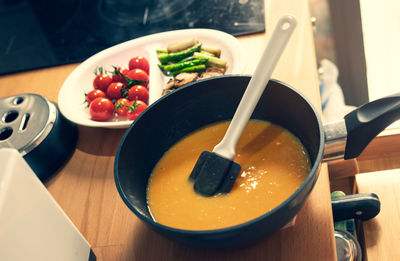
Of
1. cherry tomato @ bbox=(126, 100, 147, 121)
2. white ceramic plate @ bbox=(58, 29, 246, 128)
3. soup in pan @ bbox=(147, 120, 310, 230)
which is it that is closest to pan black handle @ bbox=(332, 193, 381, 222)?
soup in pan @ bbox=(147, 120, 310, 230)

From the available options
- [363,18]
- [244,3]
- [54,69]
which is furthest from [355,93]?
[54,69]

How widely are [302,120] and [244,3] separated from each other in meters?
0.65

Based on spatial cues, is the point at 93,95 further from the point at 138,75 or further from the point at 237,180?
the point at 237,180

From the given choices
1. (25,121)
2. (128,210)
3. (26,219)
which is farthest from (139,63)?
(26,219)

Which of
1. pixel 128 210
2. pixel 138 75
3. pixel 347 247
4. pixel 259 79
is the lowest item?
pixel 347 247

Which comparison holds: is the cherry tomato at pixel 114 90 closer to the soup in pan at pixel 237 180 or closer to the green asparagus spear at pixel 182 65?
the green asparagus spear at pixel 182 65

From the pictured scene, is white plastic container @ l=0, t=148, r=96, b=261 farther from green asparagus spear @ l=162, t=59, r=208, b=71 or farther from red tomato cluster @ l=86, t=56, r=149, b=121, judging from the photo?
green asparagus spear @ l=162, t=59, r=208, b=71

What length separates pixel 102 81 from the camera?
3.66ft

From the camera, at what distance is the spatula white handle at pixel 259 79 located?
2.07ft

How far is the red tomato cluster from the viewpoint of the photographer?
40.5 inches

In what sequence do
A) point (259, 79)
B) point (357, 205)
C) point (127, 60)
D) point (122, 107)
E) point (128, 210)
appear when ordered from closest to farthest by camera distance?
point (259, 79) → point (128, 210) → point (357, 205) → point (122, 107) → point (127, 60)

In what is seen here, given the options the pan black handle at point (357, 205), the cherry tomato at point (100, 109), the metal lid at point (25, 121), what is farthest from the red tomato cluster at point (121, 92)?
the pan black handle at point (357, 205)

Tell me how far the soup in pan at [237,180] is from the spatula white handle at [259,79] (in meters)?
0.06

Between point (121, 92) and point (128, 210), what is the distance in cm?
37
